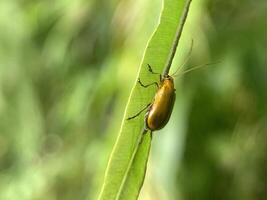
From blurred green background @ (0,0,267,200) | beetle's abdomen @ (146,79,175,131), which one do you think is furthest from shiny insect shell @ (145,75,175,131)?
blurred green background @ (0,0,267,200)

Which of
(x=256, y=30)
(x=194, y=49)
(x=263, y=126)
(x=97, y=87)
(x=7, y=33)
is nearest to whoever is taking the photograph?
(x=194, y=49)

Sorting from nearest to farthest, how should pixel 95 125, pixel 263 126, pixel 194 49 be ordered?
pixel 194 49
pixel 263 126
pixel 95 125

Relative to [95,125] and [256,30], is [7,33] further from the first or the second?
[256,30]

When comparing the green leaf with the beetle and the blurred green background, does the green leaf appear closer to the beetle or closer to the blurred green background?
the beetle

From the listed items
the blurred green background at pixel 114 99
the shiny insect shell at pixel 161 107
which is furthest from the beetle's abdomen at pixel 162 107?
the blurred green background at pixel 114 99

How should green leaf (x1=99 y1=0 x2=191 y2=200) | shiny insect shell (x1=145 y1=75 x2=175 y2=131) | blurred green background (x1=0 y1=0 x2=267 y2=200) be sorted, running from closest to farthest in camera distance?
green leaf (x1=99 y1=0 x2=191 y2=200)
shiny insect shell (x1=145 y1=75 x2=175 y2=131)
blurred green background (x1=0 y1=0 x2=267 y2=200)

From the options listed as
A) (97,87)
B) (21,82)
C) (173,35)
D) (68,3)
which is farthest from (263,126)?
(173,35)
